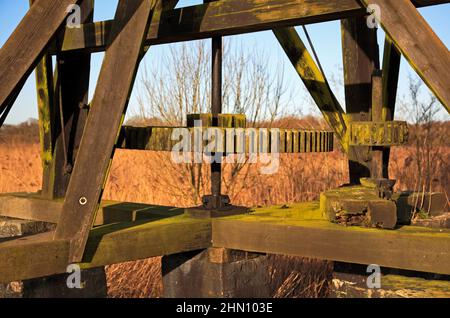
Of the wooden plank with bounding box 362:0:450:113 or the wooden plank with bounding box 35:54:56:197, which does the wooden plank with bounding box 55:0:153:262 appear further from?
the wooden plank with bounding box 35:54:56:197

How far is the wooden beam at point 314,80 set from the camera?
190 inches

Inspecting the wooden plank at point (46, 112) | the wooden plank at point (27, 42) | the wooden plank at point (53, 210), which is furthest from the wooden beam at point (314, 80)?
the wooden plank at point (27, 42)

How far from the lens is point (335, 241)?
3.46 m

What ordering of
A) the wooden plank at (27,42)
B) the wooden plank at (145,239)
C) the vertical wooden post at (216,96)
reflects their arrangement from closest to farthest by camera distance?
1. the wooden plank at (27,42)
2. the wooden plank at (145,239)
3. the vertical wooden post at (216,96)

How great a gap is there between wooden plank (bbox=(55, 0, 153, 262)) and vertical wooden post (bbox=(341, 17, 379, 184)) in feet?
6.83

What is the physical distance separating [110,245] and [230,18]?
1495 mm

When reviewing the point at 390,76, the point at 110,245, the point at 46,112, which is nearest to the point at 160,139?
the point at 110,245

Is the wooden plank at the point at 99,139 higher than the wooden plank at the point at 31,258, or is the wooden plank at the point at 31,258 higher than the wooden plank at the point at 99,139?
the wooden plank at the point at 99,139

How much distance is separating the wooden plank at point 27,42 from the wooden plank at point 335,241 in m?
1.44

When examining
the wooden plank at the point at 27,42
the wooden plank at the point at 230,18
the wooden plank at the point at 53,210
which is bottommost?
the wooden plank at the point at 53,210

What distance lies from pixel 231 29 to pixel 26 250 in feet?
5.70

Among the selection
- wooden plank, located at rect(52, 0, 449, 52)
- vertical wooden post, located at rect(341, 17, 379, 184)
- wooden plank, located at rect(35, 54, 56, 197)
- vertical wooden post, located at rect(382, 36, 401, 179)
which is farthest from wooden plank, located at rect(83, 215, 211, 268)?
vertical wooden post, located at rect(382, 36, 401, 179)

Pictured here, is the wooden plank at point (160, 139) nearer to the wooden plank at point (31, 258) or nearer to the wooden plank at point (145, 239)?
the wooden plank at point (145, 239)

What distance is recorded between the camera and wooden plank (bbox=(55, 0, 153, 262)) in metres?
3.11
